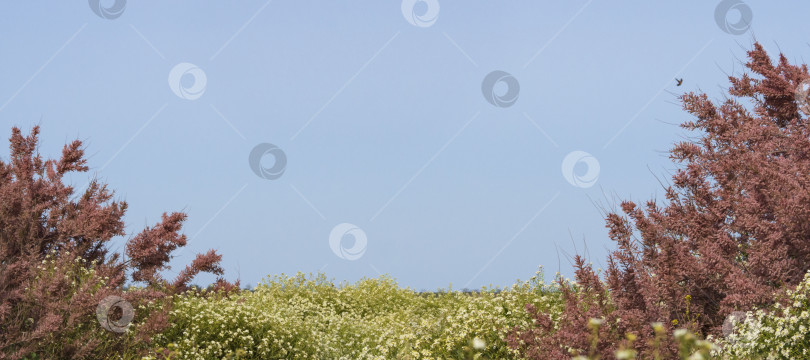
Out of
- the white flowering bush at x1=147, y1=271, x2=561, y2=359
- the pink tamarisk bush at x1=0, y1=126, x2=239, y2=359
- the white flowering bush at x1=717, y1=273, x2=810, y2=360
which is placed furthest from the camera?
the white flowering bush at x1=147, y1=271, x2=561, y2=359

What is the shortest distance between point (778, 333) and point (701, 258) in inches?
57.5

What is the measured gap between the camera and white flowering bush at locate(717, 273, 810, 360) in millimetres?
6559

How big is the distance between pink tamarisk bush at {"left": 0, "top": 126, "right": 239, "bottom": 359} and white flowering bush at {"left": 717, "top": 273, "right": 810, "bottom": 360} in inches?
282

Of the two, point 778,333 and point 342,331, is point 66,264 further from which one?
point 778,333

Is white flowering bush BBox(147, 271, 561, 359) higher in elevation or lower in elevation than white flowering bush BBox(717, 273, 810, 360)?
higher

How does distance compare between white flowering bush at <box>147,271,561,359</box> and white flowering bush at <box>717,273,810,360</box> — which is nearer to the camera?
white flowering bush at <box>717,273,810,360</box>

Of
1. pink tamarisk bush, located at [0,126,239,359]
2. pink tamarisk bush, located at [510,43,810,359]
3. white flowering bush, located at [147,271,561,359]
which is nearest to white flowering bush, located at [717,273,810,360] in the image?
pink tamarisk bush, located at [510,43,810,359]

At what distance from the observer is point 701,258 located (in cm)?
778

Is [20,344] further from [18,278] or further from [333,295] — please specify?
[333,295]

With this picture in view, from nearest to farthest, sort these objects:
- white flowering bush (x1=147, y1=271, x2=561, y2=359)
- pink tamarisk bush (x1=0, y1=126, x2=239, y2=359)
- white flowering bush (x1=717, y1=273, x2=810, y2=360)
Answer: white flowering bush (x1=717, y1=273, x2=810, y2=360) → pink tamarisk bush (x1=0, y1=126, x2=239, y2=359) → white flowering bush (x1=147, y1=271, x2=561, y2=359)

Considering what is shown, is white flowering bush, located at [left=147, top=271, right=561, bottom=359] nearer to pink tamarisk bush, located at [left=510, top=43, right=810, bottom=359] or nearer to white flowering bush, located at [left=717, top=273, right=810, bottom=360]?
pink tamarisk bush, located at [left=510, top=43, right=810, bottom=359]

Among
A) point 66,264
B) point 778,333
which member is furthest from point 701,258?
point 66,264

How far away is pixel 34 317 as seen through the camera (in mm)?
8172

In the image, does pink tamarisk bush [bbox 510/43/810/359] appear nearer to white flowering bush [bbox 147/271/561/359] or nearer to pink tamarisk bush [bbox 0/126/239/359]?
white flowering bush [bbox 147/271/561/359]
